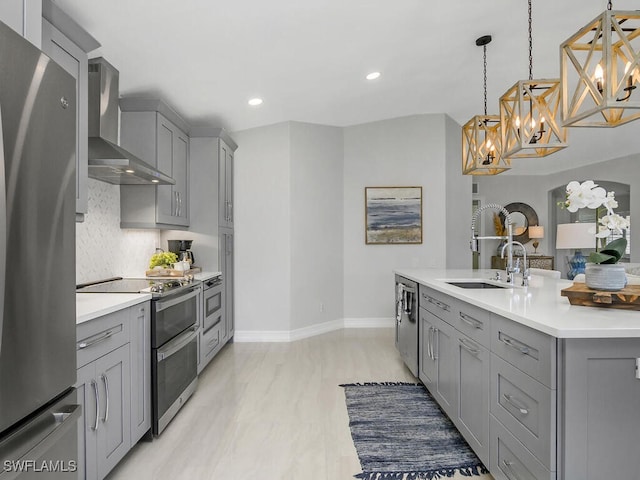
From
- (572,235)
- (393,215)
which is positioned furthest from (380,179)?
(572,235)

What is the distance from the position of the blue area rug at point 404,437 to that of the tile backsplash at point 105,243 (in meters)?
2.14

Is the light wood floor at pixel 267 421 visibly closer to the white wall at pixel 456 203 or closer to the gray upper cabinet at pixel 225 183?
the gray upper cabinet at pixel 225 183

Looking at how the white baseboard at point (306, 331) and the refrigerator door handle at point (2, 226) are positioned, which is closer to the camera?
the refrigerator door handle at point (2, 226)

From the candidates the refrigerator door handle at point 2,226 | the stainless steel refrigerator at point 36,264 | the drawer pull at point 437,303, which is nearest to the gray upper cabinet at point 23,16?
the stainless steel refrigerator at point 36,264

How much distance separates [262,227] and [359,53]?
2.29m

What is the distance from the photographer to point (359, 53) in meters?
3.47

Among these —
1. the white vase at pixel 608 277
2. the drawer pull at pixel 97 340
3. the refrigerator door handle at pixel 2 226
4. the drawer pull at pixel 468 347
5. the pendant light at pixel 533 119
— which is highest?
the pendant light at pixel 533 119

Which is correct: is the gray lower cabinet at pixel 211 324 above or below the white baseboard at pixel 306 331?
above

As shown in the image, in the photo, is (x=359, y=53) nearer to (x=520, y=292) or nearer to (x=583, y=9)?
(x=583, y=9)

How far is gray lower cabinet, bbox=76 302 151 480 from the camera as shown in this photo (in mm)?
1729

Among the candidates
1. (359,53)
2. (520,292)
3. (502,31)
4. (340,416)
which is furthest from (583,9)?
(340,416)

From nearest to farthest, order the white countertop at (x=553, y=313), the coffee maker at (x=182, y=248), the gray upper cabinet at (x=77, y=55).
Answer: the white countertop at (x=553, y=313), the gray upper cabinet at (x=77, y=55), the coffee maker at (x=182, y=248)

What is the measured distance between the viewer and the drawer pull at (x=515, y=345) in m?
1.57

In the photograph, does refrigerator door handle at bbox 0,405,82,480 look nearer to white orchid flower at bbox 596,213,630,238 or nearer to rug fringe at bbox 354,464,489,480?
rug fringe at bbox 354,464,489,480
